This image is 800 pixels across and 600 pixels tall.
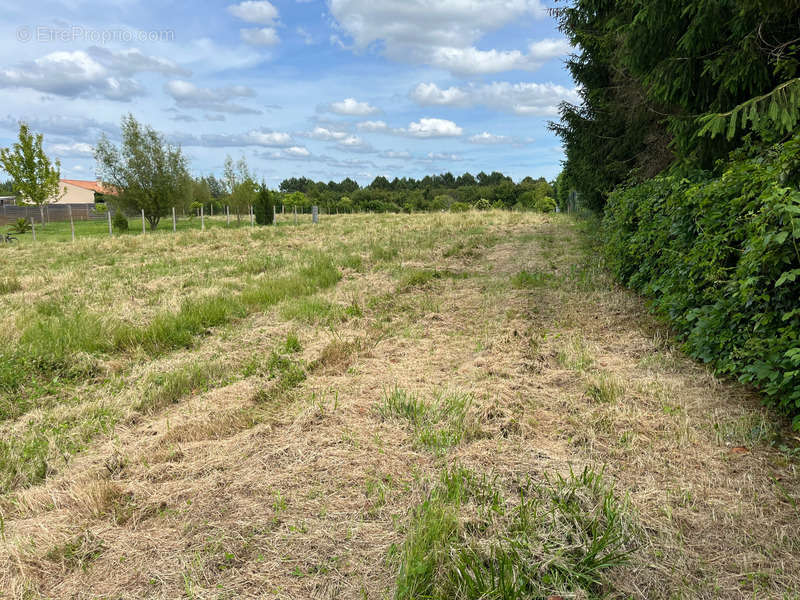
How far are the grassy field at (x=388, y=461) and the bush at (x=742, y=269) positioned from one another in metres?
0.34

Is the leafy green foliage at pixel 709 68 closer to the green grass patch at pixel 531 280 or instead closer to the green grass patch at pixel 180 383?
the green grass patch at pixel 531 280

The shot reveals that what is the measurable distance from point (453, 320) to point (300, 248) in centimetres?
998

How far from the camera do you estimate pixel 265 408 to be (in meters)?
3.70

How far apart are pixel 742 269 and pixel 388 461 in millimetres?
2772

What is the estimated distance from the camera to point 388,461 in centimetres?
274

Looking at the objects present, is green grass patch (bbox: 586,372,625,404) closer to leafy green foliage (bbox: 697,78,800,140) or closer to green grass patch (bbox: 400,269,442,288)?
leafy green foliage (bbox: 697,78,800,140)

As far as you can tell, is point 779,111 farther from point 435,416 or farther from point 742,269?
point 435,416

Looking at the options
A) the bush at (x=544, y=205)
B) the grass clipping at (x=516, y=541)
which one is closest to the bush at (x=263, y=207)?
the bush at (x=544, y=205)

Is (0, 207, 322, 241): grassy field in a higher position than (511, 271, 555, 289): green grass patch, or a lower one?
higher

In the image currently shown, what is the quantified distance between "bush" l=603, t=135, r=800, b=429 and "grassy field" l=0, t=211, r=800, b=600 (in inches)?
13.4

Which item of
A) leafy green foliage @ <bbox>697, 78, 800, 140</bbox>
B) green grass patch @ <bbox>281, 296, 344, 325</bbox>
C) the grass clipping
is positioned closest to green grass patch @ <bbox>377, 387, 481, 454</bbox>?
the grass clipping

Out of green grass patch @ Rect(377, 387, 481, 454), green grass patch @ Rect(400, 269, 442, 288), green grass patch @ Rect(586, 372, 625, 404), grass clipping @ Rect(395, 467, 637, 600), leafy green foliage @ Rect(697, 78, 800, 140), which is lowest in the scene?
grass clipping @ Rect(395, 467, 637, 600)

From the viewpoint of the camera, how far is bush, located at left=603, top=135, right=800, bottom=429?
272 centimetres

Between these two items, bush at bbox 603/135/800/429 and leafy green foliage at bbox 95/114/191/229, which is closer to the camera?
bush at bbox 603/135/800/429
